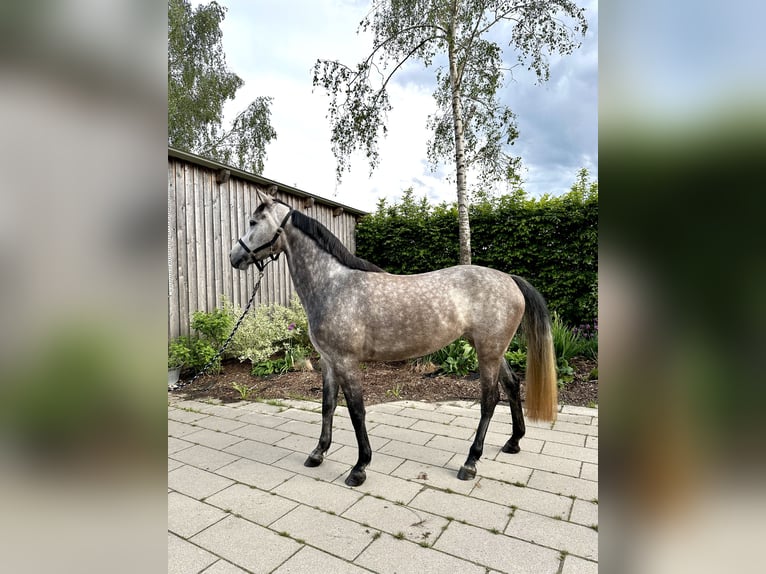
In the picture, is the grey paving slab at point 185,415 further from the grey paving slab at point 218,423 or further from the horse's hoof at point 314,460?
the horse's hoof at point 314,460

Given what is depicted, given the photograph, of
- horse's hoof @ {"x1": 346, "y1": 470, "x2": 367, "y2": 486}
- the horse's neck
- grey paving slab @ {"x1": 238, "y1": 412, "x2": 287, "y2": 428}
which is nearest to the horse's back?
the horse's neck

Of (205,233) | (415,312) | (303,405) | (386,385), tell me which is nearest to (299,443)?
(303,405)

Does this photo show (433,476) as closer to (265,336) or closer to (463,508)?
(463,508)

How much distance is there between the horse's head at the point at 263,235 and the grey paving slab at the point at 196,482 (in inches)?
57.3

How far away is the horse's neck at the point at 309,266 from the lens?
2.57 metres

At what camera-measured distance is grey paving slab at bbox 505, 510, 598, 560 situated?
1.75 m

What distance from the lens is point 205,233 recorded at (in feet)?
17.8

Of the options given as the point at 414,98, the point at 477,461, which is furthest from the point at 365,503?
the point at 414,98

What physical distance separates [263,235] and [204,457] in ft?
5.62

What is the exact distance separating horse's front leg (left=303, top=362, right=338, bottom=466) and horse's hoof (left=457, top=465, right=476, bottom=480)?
94 centimetres
